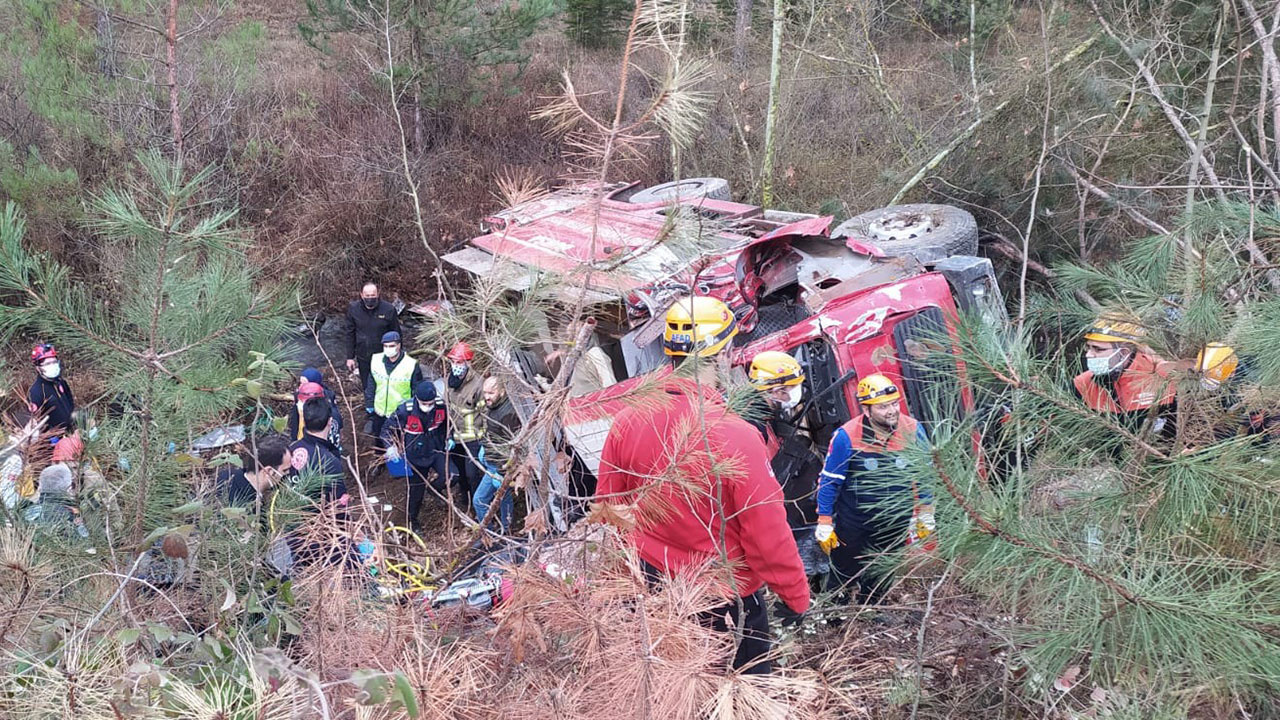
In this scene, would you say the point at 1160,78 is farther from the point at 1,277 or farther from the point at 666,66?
Result: the point at 1,277

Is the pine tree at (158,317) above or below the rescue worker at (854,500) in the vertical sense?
above

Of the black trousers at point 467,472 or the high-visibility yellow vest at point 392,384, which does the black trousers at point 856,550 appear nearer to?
the black trousers at point 467,472

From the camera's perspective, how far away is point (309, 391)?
5.57m

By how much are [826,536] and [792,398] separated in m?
0.74

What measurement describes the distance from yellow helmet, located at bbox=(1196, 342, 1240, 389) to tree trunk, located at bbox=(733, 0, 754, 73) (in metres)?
10.0

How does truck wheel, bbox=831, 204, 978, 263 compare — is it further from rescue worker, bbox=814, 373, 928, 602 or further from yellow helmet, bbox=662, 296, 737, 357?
yellow helmet, bbox=662, 296, 737, 357

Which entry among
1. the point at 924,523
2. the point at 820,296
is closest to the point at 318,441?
the point at 820,296

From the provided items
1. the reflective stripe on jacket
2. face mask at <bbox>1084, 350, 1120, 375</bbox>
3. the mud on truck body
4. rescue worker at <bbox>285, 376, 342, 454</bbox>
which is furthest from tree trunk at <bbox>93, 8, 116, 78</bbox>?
face mask at <bbox>1084, 350, 1120, 375</bbox>

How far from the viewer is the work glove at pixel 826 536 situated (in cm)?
421

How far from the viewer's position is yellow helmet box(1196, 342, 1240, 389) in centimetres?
193

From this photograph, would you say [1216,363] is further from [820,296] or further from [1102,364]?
[820,296]

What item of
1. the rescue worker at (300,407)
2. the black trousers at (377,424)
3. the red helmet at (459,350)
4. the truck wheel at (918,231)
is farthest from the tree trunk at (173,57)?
the truck wheel at (918,231)

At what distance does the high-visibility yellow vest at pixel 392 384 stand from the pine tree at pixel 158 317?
12.3ft

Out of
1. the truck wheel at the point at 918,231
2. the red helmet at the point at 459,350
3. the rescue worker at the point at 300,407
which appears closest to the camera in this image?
the red helmet at the point at 459,350
